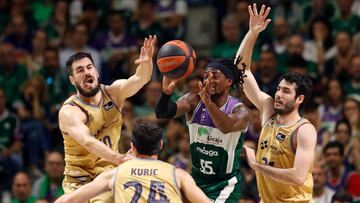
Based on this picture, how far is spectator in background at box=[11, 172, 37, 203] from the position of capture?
47.4 feet

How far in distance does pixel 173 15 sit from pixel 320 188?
5393mm

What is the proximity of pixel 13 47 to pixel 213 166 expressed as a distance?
23.7 feet

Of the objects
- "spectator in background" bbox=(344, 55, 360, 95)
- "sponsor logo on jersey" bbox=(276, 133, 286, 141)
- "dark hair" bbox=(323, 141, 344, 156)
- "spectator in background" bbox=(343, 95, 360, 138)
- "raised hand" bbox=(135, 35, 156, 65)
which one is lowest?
"dark hair" bbox=(323, 141, 344, 156)

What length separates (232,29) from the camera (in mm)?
16172

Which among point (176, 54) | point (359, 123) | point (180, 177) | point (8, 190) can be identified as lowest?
point (8, 190)

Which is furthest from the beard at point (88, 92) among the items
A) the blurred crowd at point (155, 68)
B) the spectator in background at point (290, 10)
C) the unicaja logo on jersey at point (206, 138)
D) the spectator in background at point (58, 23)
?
the spectator in background at point (58, 23)

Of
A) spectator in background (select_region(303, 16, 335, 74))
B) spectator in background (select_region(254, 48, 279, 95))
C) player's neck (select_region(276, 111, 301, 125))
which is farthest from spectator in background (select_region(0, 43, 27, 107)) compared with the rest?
player's neck (select_region(276, 111, 301, 125))

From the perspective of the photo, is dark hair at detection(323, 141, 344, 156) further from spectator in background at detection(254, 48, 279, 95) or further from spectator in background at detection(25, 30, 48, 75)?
spectator in background at detection(25, 30, 48, 75)

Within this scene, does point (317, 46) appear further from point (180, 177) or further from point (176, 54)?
point (180, 177)

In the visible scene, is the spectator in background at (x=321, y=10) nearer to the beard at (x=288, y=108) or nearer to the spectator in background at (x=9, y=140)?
the spectator in background at (x=9, y=140)

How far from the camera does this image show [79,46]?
16.7 metres

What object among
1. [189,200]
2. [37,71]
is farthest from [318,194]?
[37,71]

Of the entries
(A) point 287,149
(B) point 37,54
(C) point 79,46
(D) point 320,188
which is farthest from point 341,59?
(A) point 287,149

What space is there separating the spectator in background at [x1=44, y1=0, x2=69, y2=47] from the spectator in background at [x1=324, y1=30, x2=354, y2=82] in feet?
16.7
